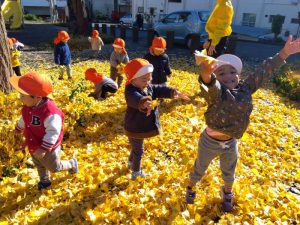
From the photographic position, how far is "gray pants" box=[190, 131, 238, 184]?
2949 mm

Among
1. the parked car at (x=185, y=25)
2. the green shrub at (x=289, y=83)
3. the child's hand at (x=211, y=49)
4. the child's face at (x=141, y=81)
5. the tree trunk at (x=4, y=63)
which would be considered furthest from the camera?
the parked car at (x=185, y=25)

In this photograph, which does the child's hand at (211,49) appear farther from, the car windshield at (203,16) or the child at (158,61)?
the car windshield at (203,16)

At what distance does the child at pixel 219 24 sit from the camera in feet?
21.0

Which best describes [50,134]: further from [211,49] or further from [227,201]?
[211,49]

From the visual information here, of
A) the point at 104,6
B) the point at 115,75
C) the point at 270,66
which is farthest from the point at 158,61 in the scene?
the point at 104,6

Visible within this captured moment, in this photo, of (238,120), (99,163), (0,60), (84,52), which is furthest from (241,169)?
(84,52)

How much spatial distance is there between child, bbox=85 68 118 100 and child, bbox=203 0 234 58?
7.77 ft

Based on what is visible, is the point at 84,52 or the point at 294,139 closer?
the point at 294,139

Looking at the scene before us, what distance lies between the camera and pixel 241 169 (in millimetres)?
4234

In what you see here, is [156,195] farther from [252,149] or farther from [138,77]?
[252,149]

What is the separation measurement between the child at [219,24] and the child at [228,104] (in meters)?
3.74

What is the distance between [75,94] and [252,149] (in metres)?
3.45

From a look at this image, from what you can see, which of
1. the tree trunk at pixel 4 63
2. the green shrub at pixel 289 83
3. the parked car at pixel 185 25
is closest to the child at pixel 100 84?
the tree trunk at pixel 4 63

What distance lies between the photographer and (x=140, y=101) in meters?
2.98
